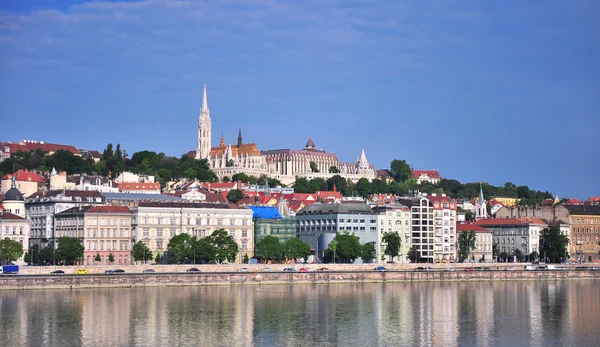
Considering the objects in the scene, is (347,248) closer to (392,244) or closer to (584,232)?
(392,244)

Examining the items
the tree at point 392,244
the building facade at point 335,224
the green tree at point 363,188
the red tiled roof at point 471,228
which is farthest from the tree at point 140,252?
the green tree at point 363,188

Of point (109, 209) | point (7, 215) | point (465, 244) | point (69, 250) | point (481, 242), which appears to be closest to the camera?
point (69, 250)

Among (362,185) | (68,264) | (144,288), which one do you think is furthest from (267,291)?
(362,185)

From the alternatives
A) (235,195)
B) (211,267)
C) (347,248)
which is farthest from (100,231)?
(235,195)

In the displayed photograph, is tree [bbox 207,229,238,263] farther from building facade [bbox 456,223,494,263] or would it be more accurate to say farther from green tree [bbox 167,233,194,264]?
building facade [bbox 456,223,494,263]

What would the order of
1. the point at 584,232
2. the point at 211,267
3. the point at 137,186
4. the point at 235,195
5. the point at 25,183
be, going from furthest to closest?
1. the point at 235,195
2. the point at 137,186
3. the point at 584,232
4. the point at 25,183
5. the point at 211,267

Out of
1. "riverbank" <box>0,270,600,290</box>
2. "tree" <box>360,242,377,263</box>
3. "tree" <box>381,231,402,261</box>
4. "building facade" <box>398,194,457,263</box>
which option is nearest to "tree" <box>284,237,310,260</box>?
"tree" <box>360,242,377,263</box>

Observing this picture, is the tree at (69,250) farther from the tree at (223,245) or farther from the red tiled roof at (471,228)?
the red tiled roof at (471,228)
